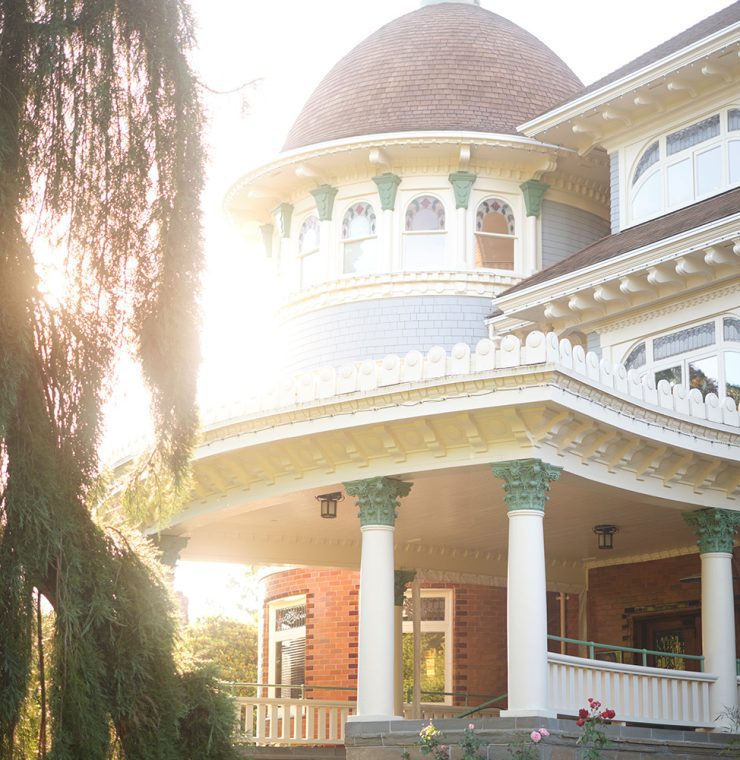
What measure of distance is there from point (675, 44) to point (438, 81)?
4788 millimetres

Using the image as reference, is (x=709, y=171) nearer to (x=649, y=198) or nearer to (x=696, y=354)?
(x=649, y=198)

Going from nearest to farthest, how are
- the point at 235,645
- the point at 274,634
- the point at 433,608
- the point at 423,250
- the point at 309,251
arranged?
the point at 423,250 < the point at 433,608 < the point at 309,251 < the point at 274,634 < the point at 235,645

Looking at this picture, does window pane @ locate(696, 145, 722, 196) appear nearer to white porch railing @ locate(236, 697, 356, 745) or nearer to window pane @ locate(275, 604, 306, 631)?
white porch railing @ locate(236, 697, 356, 745)

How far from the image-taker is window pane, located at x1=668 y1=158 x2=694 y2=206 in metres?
19.7

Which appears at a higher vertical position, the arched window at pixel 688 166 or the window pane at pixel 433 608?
the arched window at pixel 688 166

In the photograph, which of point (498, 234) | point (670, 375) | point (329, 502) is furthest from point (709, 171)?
point (329, 502)

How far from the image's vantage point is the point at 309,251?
2403 cm

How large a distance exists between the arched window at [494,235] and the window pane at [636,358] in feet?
14.9

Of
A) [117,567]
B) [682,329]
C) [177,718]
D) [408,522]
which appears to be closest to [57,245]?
[117,567]

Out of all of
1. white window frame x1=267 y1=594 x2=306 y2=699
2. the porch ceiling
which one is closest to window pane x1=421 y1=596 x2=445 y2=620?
white window frame x1=267 y1=594 x2=306 y2=699

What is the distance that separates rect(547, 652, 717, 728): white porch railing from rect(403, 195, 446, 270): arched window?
9.91m

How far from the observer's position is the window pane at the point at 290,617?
80.6ft

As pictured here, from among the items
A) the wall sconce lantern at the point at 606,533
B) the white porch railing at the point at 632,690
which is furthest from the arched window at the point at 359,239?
the white porch railing at the point at 632,690

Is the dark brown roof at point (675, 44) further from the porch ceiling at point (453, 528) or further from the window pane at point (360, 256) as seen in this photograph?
the porch ceiling at point (453, 528)
